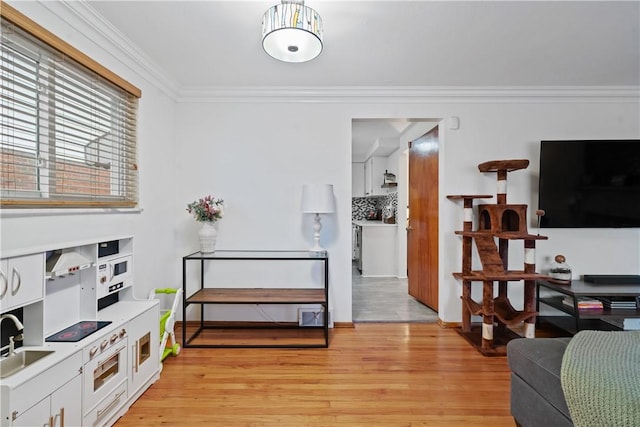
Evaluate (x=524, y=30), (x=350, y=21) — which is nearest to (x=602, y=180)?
(x=524, y=30)

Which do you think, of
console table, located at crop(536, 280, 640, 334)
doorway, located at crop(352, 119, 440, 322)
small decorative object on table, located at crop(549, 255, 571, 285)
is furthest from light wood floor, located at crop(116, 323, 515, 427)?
small decorative object on table, located at crop(549, 255, 571, 285)

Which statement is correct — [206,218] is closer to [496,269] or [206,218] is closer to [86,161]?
[86,161]

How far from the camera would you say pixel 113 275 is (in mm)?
1947

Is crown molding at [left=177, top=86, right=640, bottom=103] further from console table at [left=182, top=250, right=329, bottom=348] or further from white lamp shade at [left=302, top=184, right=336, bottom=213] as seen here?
console table at [left=182, top=250, right=329, bottom=348]

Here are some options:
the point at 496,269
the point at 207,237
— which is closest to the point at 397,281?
the point at 496,269

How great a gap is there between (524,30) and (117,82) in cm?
282

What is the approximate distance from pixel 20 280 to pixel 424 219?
3.41m

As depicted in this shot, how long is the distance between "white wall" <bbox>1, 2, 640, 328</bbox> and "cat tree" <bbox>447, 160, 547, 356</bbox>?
217 millimetres

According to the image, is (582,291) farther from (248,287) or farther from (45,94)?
(45,94)

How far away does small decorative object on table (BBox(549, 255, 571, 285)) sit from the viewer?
279 cm

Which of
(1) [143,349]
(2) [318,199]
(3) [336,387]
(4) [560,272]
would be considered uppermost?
(2) [318,199]

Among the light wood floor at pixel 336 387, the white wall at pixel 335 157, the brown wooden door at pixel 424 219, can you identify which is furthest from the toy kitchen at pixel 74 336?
the brown wooden door at pixel 424 219

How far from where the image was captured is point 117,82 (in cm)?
218

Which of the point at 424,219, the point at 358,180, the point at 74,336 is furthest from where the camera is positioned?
the point at 358,180
